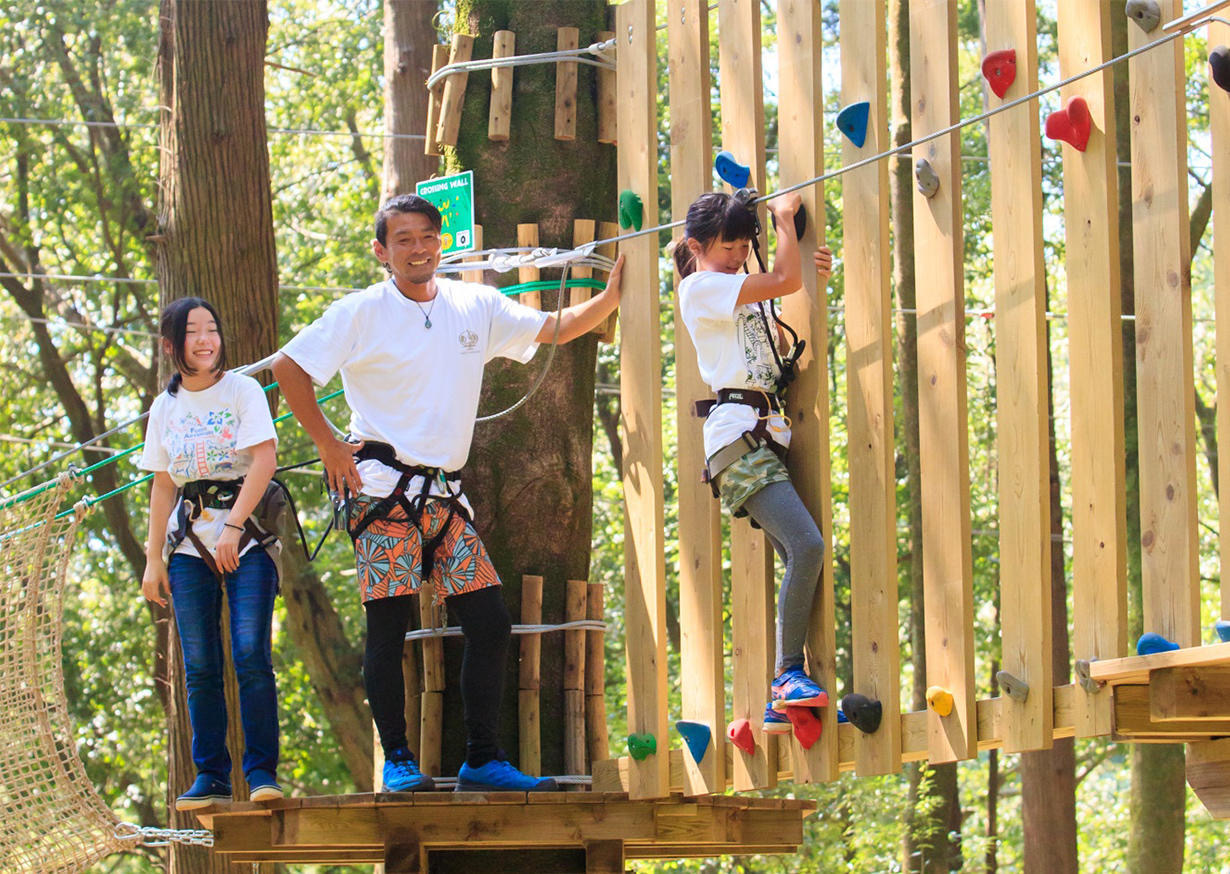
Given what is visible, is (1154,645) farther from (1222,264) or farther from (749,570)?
(749,570)

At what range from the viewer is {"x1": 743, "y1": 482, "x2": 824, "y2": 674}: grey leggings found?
14.5ft

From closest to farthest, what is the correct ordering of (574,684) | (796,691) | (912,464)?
(796,691) → (574,684) → (912,464)

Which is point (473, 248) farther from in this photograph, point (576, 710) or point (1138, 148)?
point (1138, 148)

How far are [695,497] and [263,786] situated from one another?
1.51m

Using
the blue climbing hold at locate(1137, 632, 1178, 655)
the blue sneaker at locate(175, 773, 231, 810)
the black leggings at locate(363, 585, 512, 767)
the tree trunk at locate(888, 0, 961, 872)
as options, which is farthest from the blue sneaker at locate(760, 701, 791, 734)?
the tree trunk at locate(888, 0, 961, 872)

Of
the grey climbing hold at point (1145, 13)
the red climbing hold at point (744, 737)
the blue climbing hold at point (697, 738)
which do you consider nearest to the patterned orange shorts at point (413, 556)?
the blue climbing hold at point (697, 738)

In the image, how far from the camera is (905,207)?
11.2m

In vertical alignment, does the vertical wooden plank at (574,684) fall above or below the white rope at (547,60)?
below

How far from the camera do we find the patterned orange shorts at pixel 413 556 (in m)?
4.79

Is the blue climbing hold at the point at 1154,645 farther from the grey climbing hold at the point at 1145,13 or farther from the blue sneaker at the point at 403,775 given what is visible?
the blue sneaker at the point at 403,775

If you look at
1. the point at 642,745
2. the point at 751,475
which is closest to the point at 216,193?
the point at 642,745

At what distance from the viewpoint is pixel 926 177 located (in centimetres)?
428

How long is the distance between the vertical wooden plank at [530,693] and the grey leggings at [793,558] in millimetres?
1116

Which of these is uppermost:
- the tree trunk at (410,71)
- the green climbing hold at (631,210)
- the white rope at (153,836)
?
the tree trunk at (410,71)
